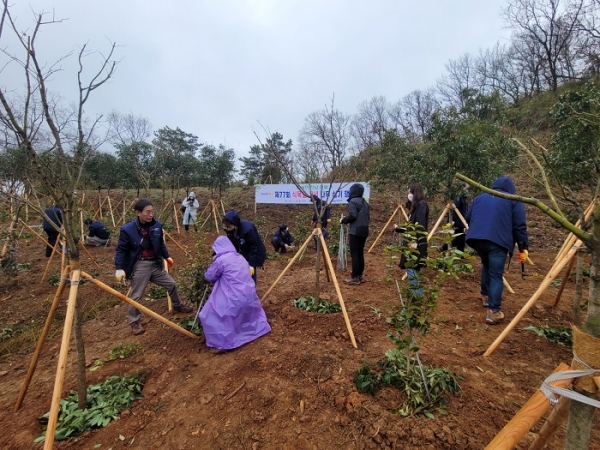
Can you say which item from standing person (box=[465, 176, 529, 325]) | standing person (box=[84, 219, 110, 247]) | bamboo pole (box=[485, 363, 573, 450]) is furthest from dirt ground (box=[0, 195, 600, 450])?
standing person (box=[84, 219, 110, 247])

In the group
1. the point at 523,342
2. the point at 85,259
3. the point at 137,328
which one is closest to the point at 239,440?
the point at 137,328

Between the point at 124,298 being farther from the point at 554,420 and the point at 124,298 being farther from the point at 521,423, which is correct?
the point at 554,420

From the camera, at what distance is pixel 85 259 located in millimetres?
8281

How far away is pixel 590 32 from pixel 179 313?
27.7 meters

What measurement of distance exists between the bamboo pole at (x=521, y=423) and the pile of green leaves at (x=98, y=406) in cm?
285

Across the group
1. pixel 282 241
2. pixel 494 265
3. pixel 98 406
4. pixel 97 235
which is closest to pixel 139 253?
pixel 98 406

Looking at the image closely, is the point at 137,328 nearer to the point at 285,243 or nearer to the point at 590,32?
the point at 285,243

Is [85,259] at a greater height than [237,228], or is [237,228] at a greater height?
[237,228]

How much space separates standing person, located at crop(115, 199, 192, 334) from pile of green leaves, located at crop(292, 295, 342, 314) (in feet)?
6.85

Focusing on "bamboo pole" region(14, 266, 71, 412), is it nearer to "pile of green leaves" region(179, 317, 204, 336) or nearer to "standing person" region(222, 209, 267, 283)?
"pile of green leaves" region(179, 317, 204, 336)

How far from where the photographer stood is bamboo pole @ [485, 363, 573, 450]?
42.8 inches

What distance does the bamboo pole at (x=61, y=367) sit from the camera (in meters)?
2.00

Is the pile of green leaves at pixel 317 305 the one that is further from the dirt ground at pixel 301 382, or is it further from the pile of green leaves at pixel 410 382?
the pile of green leaves at pixel 410 382

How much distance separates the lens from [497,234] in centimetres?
344
